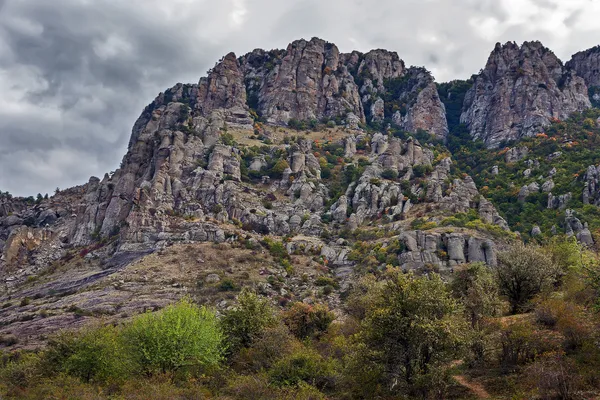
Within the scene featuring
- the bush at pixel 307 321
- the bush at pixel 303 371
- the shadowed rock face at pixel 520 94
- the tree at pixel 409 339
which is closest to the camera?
the tree at pixel 409 339

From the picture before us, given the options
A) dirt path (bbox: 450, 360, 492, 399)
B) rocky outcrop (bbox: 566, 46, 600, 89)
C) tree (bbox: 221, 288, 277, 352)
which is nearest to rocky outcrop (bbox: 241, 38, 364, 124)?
rocky outcrop (bbox: 566, 46, 600, 89)

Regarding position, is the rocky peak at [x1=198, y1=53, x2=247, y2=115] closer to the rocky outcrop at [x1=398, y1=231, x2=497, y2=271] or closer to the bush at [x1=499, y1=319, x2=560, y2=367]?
the rocky outcrop at [x1=398, y1=231, x2=497, y2=271]

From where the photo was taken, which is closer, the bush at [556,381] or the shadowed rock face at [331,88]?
the bush at [556,381]

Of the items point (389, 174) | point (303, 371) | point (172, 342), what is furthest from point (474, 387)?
point (389, 174)

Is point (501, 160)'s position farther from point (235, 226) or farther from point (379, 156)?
point (235, 226)

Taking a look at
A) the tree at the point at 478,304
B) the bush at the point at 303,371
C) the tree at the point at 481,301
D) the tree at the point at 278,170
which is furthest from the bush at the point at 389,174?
the bush at the point at 303,371

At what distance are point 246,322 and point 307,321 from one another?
6.63m

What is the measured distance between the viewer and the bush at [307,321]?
139 feet

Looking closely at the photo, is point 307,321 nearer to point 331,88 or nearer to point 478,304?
point 478,304

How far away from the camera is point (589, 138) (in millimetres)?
114438

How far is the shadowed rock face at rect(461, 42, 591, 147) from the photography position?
5354 inches

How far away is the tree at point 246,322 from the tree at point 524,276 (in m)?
19.9

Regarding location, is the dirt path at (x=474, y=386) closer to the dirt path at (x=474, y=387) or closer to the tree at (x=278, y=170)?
the dirt path at (x=474, y=387)

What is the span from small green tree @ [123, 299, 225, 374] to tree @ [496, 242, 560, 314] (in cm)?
2368
